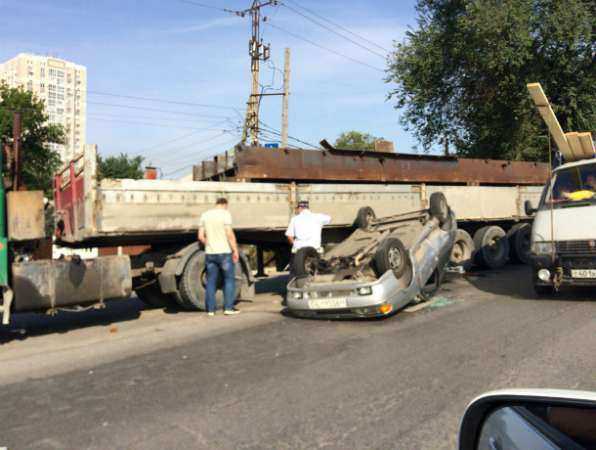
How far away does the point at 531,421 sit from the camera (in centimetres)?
151

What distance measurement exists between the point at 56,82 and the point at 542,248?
7289 cm

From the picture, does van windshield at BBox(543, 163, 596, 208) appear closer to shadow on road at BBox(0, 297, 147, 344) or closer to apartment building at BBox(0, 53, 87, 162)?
shadow on road at BBox(0, 297, 147, 344)

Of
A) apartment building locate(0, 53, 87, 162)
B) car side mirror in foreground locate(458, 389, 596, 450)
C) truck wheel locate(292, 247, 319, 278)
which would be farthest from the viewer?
apartment building locate(0, 53, 87, 162)

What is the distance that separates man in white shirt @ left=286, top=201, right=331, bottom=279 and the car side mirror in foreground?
687cm

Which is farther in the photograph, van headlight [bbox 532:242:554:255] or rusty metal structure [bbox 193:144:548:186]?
rusty metal structure [bbox 193:144:548:186]

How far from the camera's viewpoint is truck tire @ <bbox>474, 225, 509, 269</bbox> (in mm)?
11992

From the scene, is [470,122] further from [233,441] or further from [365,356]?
[233,441]

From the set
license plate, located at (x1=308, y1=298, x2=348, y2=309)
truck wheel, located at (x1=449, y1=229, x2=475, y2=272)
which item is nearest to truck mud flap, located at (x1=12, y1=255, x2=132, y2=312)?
license plate, located at (x1=308, y1=298, x2=348, y2=309)

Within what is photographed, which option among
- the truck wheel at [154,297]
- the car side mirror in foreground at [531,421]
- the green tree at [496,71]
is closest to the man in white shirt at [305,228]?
the truck wheel at [154,297]

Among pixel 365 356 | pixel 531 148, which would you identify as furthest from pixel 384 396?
pixel 531 148

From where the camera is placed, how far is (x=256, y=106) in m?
27.5

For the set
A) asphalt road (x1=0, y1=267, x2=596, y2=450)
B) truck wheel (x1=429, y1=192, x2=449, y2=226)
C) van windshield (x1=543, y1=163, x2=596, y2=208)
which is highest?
van windshield (x1=543, y1=163, x2=596, y2=208)

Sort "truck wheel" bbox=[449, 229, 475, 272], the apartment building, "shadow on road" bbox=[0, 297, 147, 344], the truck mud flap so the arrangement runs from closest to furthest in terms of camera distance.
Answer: the truck mud flap
"shadow on road" bbox=[0, 297, 147, 344]
"truck wheel" bbox=[449, 229, 475, 272]
the apartment building

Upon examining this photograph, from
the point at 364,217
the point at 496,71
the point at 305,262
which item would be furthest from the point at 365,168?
the point at 496,71
